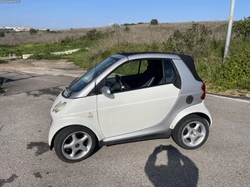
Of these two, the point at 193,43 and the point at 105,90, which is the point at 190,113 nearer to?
the point at 105,90

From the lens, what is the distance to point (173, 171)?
2.82 m

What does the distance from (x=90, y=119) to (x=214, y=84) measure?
18.3 ft

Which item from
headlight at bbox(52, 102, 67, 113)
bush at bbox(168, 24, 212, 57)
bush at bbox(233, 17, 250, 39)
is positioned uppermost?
bush at bbox(233, 17, 250, 39)

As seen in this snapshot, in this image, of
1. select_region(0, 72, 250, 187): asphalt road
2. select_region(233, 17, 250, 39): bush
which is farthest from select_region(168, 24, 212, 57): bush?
select_region(0, 72, 250, 187): asphalt road

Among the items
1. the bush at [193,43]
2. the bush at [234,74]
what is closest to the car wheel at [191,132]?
the bush at [234,74]

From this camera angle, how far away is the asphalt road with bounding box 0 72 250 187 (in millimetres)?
2650

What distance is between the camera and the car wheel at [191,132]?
3.30 m

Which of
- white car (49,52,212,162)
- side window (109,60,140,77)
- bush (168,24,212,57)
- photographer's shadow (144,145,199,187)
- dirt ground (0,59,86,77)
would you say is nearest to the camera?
photographer's shadow (144,145,199,187)

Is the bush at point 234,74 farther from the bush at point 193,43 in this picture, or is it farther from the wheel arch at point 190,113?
the wheel arch at point 190,113

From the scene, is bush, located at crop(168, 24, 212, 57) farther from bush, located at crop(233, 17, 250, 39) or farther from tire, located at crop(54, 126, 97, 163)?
tire, located at crop(54, 126, 97, 163)

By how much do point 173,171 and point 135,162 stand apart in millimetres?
544

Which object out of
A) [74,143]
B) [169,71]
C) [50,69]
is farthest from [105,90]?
[50,69]

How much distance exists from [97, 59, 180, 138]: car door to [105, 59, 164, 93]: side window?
0.06 metres

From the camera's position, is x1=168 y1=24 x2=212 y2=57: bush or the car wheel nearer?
the car wheel
